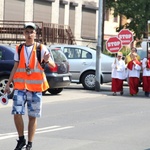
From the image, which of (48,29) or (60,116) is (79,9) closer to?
(48,29)

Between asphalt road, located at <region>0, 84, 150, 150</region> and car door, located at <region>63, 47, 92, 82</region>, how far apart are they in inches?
147

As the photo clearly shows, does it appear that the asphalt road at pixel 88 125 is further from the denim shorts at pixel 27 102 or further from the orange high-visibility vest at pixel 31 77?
the orange high-visibility vest at pixel 31 77

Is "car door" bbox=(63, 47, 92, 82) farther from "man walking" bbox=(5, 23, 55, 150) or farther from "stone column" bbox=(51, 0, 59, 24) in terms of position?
"man walking" bbox=(5, 23, 55, 150)

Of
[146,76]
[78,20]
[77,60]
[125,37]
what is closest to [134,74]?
[146,76]

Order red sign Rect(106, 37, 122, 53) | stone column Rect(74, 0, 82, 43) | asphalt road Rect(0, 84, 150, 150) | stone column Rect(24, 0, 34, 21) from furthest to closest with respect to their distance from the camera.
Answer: stone column Rect(74, 0, 82, 43) < stone column Rect(24, 0, 34, 21) < red sign Rect(106, 37, 122, 53) < asphalt road Rect(0, 84, 150, 150)

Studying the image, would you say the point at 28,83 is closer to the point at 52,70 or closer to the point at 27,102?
the point at 27,102

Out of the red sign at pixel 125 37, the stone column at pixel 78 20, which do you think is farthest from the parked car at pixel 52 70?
the stone column at pixel 78 20

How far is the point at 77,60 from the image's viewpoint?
968 inches

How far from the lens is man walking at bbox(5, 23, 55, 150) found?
30.3 ft

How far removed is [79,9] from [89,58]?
1783 centimetres

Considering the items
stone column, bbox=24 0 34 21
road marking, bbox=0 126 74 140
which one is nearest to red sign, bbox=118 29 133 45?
stone column, bbox=24 0 34 21

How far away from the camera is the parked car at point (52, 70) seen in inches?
768

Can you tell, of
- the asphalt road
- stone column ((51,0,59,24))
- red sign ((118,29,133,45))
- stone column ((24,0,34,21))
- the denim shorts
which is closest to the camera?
the denim shorts

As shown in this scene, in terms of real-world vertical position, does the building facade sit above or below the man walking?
above
